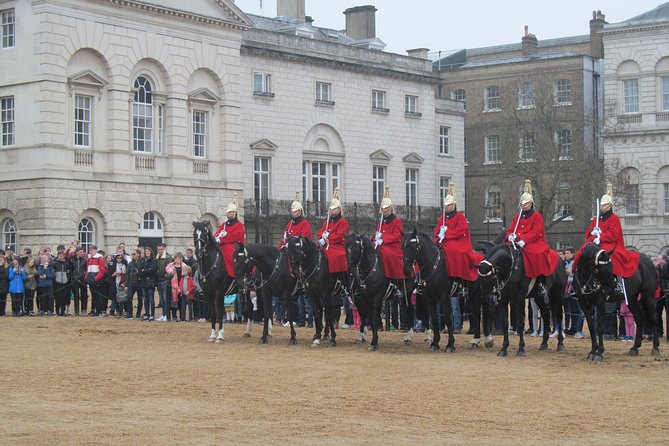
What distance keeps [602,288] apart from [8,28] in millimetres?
33079

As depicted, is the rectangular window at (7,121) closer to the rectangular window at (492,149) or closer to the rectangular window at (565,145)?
the rectangular window at (565,145)

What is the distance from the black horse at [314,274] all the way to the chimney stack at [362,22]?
165 feet

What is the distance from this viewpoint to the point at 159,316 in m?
37.0

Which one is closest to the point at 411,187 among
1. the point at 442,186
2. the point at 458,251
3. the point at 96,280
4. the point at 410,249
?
the point at 442,186

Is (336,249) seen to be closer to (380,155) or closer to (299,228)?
(299,228)

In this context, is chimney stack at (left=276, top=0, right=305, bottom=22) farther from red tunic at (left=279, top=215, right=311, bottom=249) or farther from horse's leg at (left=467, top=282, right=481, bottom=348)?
horse's leg at (left=467, top=282, right=481, bottom=348)

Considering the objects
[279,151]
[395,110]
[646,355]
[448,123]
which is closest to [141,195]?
[279,151]

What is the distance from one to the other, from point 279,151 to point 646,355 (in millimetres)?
39528

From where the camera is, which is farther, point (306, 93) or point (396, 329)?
point (306, 93)

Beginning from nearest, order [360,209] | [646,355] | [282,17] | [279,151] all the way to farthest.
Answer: [646,355], [279,151], [360,209], [282,17]

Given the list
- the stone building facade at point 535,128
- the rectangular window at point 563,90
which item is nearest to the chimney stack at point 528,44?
the stone building facade at point 535,128

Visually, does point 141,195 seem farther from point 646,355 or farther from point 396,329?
point 646,355

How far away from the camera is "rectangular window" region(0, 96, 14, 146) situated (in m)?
48.4

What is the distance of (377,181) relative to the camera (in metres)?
67.0
